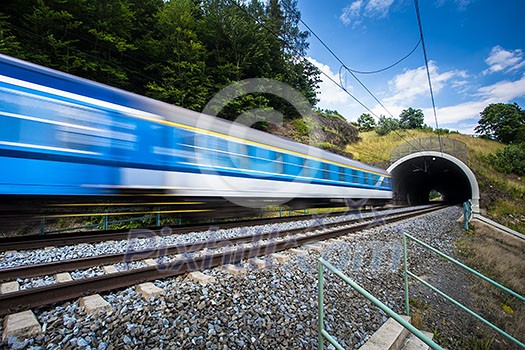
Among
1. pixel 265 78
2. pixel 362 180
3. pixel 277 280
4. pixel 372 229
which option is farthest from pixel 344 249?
pixel 265 78

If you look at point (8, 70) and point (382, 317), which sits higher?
point (8, 70)

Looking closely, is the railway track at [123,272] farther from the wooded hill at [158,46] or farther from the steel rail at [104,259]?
the wooded hill at [158,46]

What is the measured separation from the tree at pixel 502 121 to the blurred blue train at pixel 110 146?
57456 mm

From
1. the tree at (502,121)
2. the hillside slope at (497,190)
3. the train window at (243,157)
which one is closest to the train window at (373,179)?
the hillside slope at (497,190)

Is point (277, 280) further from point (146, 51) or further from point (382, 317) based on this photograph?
point (146, 51)

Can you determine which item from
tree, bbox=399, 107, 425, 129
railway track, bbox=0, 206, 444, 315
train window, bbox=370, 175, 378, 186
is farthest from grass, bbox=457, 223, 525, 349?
tree, bbox=399, 107, 425, 129

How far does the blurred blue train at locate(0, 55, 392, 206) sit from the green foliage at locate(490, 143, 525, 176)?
24432 millimetres

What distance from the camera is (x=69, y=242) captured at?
17.4ft

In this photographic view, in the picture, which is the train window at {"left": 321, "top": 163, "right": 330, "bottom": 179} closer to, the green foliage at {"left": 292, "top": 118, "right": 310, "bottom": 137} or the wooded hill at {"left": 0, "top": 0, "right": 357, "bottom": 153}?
the wooded hill at {"left": 0, "top": 0, "right": 357, "bottom": 153}

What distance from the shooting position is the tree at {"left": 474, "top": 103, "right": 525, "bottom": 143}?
45656 millimetres

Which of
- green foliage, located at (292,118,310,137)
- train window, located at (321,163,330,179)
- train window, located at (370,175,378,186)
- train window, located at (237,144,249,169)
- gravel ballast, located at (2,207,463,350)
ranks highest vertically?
green foliage, located at (292,118,310,137)

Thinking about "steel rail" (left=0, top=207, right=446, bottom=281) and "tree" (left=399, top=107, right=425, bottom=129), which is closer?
"steel rail" (left=0, top=207, right=446, bottom=281)

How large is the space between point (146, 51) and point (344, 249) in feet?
60.8

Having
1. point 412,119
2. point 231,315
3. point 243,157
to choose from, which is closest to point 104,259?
point 231,315
